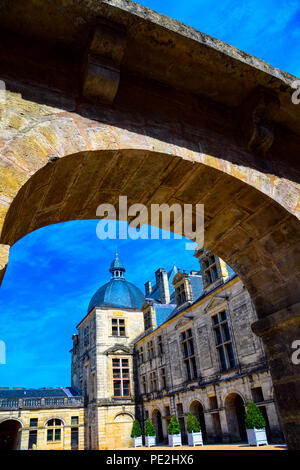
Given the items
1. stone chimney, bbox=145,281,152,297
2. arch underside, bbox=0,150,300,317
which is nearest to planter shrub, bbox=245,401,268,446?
arch underside, bbox=0,150,300,317

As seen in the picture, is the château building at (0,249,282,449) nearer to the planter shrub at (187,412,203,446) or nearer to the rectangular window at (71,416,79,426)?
the rectangular window at (71,416,79,426)

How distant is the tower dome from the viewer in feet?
104

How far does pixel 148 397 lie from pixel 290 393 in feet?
78.7

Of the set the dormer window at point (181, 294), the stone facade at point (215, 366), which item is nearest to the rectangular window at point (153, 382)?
the stone facade at point (215, 366)

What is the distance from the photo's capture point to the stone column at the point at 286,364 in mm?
3217

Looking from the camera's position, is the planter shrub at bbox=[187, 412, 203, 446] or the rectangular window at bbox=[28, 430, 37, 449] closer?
the planter shrub at bbox=[187, 412, 203, 446]

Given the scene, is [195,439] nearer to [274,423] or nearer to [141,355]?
[274,423]

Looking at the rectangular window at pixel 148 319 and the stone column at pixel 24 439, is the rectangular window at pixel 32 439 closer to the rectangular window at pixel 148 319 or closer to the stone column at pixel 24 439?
the stone column at pixel 24 439

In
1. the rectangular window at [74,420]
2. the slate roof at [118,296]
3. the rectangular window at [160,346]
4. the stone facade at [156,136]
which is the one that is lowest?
the rectangular window at [74,420]

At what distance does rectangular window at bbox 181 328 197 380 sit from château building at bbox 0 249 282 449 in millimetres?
57

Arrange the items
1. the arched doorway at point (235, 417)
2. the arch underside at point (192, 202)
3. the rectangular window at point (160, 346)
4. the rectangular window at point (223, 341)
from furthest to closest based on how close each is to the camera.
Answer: the rectangular window at point (160, 346) < the rectangular window at point (223, 341) < the arched doorway at point (235, 417) < the arch underside at point (192, 202)

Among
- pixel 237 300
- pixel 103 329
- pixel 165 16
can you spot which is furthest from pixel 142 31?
pixel 103 329

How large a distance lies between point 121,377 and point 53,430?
6.22m

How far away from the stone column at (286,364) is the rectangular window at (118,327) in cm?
2703
